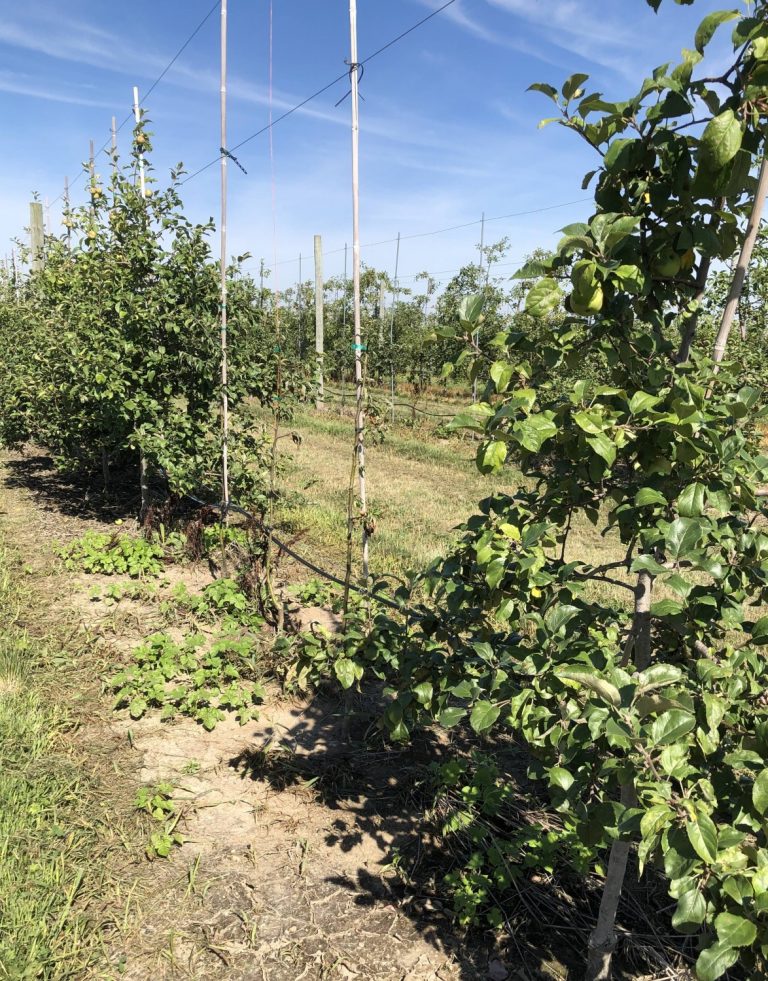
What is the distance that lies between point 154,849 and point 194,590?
2816 millimetres

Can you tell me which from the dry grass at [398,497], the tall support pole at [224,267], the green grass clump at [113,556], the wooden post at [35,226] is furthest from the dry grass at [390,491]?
the wooden post at [35,226]

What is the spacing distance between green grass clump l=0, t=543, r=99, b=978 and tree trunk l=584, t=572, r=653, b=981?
173 centimetres

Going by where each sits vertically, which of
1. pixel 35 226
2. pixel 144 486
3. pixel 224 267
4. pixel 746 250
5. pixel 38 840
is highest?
pixel 35 226

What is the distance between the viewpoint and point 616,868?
1.91 m

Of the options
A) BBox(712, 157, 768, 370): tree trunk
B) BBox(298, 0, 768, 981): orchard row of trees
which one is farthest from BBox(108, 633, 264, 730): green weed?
BBox(712, 157, 768, 370): tree trunk

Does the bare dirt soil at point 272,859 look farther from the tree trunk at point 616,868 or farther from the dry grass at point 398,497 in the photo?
the dry grass at point 398,497

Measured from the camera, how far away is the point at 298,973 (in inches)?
88.0

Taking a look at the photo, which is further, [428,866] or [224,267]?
[224,267]

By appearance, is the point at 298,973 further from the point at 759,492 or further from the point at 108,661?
the point at 108,661

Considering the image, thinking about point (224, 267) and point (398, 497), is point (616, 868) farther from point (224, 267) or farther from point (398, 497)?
point (398, 497)

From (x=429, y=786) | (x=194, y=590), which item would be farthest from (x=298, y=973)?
(x=194, y=590)

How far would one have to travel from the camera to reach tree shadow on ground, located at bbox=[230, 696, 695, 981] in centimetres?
230

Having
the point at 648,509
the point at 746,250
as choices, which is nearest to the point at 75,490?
the point at 648,509

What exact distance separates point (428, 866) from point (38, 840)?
164 centimetres
